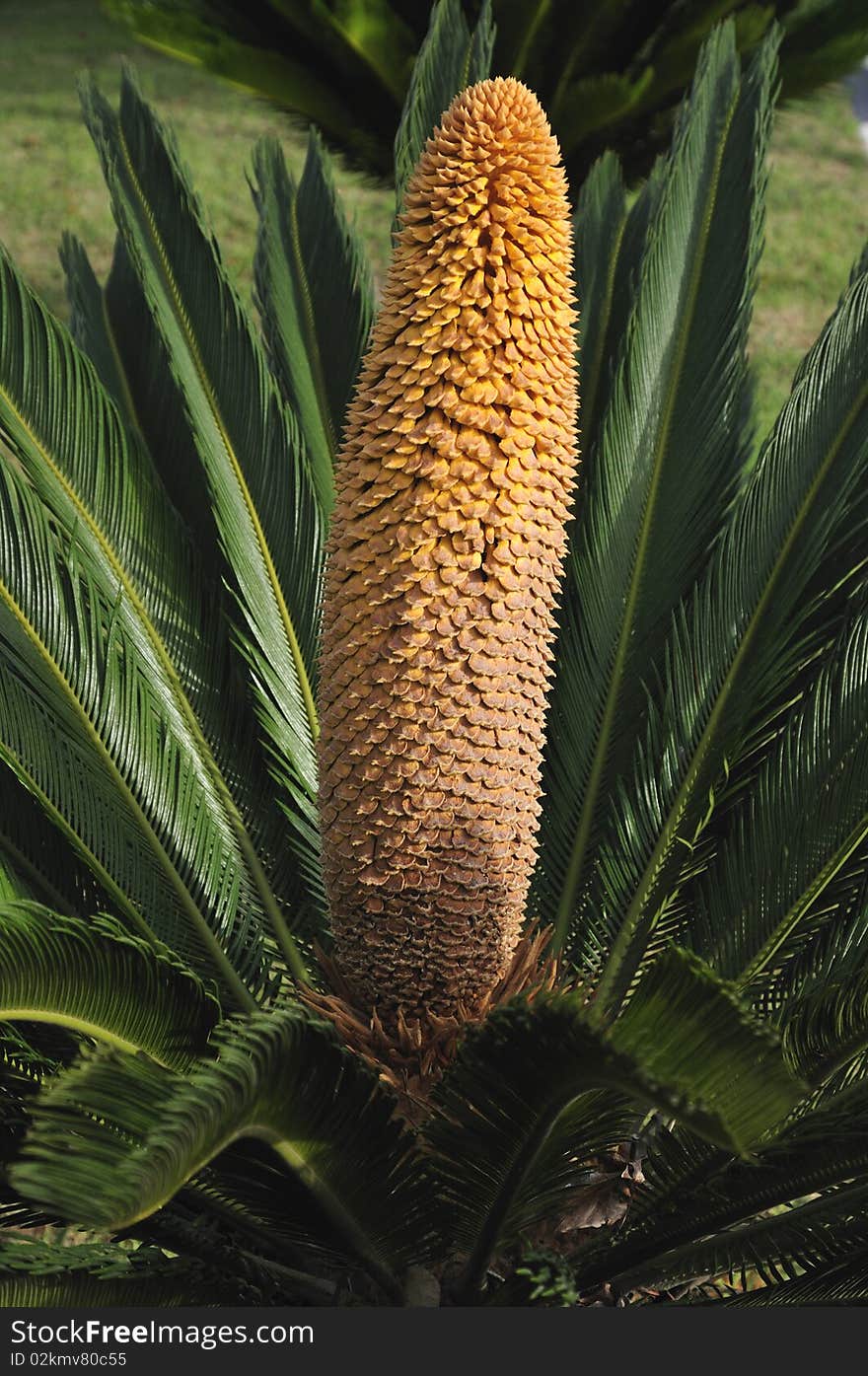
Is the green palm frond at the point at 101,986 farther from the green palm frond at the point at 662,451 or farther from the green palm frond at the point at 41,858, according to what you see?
the green palm frond at the point at 662,451

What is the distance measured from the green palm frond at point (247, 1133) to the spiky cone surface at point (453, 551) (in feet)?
1.23

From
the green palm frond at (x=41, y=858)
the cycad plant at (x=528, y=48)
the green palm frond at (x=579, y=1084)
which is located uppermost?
the cycad plant at (x=528, y=48)

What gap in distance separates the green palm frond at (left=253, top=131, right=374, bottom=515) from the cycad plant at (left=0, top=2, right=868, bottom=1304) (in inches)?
0.4

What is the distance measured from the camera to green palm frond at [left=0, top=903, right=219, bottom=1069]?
5.96 feet

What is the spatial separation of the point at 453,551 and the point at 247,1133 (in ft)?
2.69

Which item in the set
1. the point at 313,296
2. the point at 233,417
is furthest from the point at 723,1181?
the point at 313,296

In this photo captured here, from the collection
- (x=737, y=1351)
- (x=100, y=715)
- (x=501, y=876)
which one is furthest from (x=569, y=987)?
(x=100, y=715)

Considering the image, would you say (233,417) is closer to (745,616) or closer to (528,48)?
(745,616)

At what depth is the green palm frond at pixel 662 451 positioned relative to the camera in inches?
115

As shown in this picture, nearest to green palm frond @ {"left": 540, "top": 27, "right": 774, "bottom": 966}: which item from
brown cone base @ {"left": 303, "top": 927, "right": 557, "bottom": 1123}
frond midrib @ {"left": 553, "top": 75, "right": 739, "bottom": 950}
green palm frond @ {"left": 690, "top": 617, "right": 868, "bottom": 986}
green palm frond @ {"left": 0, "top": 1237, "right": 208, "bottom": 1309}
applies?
frond midrib @ {"left": 553, "top": 75, "right": 739, "bottom": 950}

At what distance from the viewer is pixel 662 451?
10.0 ft

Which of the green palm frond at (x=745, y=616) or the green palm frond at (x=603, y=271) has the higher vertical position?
the green palm frond at (x=603, y=271)

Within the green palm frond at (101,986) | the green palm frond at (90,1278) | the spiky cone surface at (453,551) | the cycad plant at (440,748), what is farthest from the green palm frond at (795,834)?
the green palm frond at (90,1278)

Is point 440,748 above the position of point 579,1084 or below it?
above
